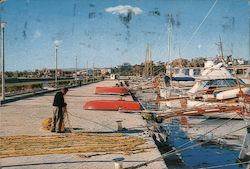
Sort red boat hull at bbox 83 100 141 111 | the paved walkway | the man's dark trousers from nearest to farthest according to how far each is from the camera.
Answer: the paved walkway < the man's dark trousers < red boat hull at bbox 83 100 141 111

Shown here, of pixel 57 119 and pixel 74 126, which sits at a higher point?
pixel 57 119

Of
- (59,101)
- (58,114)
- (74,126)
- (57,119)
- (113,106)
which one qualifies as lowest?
(74,126)

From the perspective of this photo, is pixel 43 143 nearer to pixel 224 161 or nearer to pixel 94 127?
pixel 94 127

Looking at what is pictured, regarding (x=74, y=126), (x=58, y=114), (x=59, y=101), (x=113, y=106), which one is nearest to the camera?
(x=58, y=114)

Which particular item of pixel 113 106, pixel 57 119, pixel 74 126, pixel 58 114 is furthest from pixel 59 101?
pixel 113 106

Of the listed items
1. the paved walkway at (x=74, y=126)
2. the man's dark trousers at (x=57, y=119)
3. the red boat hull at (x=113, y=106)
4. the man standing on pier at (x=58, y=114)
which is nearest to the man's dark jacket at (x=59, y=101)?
the man standing on pier at (x=58, y=114)

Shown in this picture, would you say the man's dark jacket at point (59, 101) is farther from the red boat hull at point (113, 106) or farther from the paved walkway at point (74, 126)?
the red boat hull at point (113, 106)

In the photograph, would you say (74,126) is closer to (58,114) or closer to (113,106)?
(58,114)

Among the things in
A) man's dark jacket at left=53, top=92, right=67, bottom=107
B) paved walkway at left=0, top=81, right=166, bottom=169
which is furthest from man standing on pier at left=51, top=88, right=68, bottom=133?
paved walkway at left=0, top=81, right=166, bottom=169

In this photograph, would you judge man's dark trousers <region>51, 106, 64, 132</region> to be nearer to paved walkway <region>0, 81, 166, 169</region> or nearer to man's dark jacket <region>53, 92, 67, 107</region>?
man's dark jacket <region>53, 92, 67, 107</region>

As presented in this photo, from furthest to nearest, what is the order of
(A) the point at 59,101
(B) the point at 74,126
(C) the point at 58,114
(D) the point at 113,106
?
(D) the point at 113,106 < (B) the point at 74,126 < (A) the point at 59,101 < (C) the point at 58,114

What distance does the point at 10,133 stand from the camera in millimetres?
11484

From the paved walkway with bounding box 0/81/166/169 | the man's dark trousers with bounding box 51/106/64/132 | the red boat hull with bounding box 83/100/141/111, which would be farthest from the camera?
the red boat hull with bounding box 83/100/141/111

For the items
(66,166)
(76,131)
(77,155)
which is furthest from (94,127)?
(66,166)
